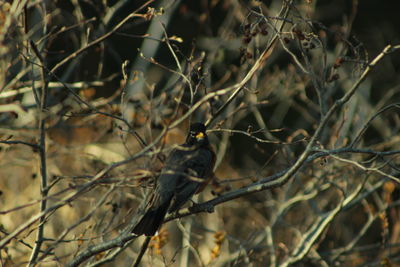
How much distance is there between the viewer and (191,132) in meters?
5.71

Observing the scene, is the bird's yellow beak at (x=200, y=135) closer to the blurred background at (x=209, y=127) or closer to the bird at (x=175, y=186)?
the bird at (x=175, y=186)

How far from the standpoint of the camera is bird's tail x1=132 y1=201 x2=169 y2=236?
14.9ft

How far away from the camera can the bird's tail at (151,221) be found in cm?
453

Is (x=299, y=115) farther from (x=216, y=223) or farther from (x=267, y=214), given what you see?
(x=216, y=223)

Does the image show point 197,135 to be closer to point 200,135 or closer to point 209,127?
point 200,135

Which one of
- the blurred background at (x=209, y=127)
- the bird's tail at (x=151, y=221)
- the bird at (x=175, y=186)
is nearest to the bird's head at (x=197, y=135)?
the bird at (x=175, y=186)

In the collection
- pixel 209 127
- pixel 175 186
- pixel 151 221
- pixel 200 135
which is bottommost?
pixel 151 221

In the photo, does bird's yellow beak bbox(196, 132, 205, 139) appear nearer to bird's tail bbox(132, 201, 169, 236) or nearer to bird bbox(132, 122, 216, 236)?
bird bbox(132, 122, 216, 236)

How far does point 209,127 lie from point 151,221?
298 cm

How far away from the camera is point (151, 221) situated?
4.71 metres

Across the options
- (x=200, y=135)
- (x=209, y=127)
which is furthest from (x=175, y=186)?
(x=209, y=127)

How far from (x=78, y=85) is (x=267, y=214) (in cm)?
774

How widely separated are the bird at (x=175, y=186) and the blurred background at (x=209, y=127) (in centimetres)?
18

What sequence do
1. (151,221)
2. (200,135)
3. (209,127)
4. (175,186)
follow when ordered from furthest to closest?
1. (209,127)
2. (200,135)
3. (175,186)
4. (151,221)
